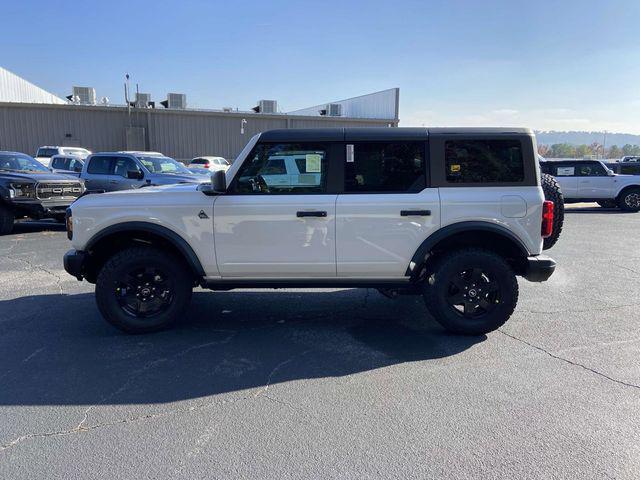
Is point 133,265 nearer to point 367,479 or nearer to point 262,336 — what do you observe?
point 262,336

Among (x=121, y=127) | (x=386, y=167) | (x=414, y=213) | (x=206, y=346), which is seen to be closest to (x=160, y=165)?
(x=206, y=346)

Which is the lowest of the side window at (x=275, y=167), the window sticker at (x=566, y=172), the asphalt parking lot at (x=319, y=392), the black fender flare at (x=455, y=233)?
the asphalt parking lot at (x=319, y=392)

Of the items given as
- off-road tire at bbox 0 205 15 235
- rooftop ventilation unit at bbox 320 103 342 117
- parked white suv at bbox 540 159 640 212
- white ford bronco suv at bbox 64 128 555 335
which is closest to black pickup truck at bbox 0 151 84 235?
off-road tire at bbox 0 205 15 235

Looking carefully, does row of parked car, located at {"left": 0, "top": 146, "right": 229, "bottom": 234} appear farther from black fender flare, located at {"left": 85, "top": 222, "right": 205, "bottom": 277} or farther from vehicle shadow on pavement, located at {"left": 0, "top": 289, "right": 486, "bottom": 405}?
black fender flare, located at {"left": 85, "top": 222, "right": 205, "bottom": 277}

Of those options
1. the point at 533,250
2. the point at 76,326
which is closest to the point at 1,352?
the point at 76,326

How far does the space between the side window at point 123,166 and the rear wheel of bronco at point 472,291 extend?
990 centimetres

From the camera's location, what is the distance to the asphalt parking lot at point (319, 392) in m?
2.67

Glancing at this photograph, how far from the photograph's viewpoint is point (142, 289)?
181 inches

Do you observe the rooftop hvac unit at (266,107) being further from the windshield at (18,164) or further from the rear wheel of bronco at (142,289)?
the rear wheel of bronco at (142,289)

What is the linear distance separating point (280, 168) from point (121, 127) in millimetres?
29577

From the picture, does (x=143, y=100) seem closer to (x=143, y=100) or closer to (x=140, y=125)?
(x=143, y=100)

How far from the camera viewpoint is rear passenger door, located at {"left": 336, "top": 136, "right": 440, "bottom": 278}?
14.3 ft

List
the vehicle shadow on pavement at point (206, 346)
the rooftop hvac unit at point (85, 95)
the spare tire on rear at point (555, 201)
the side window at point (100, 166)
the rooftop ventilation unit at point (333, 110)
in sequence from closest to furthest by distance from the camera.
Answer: the vehicle shadow on pavement at point (206, 346)
the spare tire on rear at point (555, 201)
the side window at point (100, 166)
the rooftop hvac unit at point (85, 95)
the rooftop ventilation unit at point (333, 110)

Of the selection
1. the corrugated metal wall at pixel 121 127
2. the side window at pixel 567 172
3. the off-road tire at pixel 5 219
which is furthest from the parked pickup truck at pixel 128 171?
the corrugated metal wall at pixel 121 127
